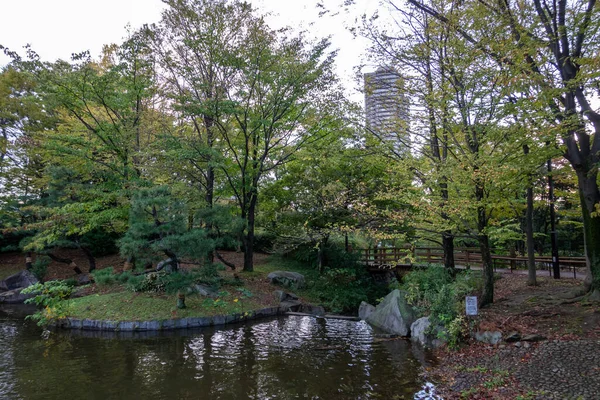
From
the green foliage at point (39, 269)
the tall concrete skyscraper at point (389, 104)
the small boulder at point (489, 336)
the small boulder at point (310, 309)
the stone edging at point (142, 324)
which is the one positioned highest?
the tall concrete skyscraper at point (389, 104)

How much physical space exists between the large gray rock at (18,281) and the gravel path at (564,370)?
64.1ft

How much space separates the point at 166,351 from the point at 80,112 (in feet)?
38.3

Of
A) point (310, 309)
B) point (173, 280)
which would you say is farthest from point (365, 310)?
point (173, 280)

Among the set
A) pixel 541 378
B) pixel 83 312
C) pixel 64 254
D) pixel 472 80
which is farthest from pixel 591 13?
pixel 64 254

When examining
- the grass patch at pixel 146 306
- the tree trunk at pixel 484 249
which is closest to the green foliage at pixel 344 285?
the grass patch at pixel 146 306

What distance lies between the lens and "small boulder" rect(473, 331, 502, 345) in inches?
261

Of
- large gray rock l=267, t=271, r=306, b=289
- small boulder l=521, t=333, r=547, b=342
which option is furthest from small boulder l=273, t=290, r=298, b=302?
small boulder l=521, t=333, r=547, b=342

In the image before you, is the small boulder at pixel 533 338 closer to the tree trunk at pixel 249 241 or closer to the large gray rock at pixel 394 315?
the large gray rock at pixel 394 315

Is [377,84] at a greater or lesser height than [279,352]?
greater

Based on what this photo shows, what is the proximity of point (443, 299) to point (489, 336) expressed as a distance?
4.17 ft

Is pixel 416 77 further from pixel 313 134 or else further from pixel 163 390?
pixel 163 390

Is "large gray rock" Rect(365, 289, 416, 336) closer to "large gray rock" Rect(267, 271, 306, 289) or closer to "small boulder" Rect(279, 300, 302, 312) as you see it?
"small boulder" Rect(279, 300, 302, 312)

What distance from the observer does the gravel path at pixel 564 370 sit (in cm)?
443

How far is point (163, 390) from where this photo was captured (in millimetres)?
5660
